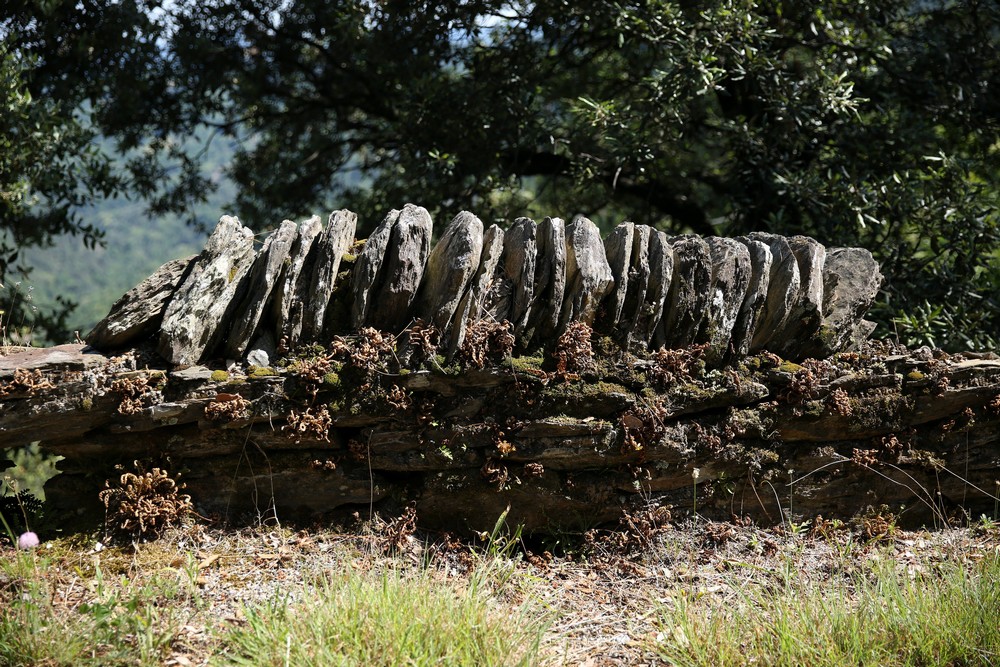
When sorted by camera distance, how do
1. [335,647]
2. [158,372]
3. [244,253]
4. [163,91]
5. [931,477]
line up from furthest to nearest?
[163,91]
[931,477]
[244,253]
[158,372]
[335,647]

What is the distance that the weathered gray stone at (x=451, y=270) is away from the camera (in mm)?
4676

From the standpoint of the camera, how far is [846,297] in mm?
5316

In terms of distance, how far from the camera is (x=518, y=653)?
146 inches

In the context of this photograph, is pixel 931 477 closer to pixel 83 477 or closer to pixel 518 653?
pixel 518 653

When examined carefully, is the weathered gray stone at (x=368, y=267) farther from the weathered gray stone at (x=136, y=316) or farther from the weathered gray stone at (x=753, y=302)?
the weathered gray stone at (x=753, y=302)

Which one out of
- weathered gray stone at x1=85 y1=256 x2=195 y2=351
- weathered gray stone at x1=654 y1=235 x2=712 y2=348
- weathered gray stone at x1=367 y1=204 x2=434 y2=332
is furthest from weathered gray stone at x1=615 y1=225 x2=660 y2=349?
weathered gray stone at x1=85 y1=256 x2=195 y2=351

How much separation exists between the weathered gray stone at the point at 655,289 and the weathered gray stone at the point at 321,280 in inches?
79.6

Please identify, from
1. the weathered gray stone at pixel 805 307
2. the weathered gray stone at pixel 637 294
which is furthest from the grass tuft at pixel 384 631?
the weathered gray stone at pixel 805 307

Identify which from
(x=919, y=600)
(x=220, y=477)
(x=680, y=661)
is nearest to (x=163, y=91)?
(x=220, y=477)

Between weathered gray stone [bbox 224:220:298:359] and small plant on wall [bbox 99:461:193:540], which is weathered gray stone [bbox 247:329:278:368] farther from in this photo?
small plant on wall [bbox 99:461:193:540]

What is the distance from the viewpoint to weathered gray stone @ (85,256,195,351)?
4.58 metres

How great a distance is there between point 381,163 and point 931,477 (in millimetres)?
7396

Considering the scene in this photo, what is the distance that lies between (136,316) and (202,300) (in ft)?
1.46

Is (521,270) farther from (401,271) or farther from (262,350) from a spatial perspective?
(262,350)
